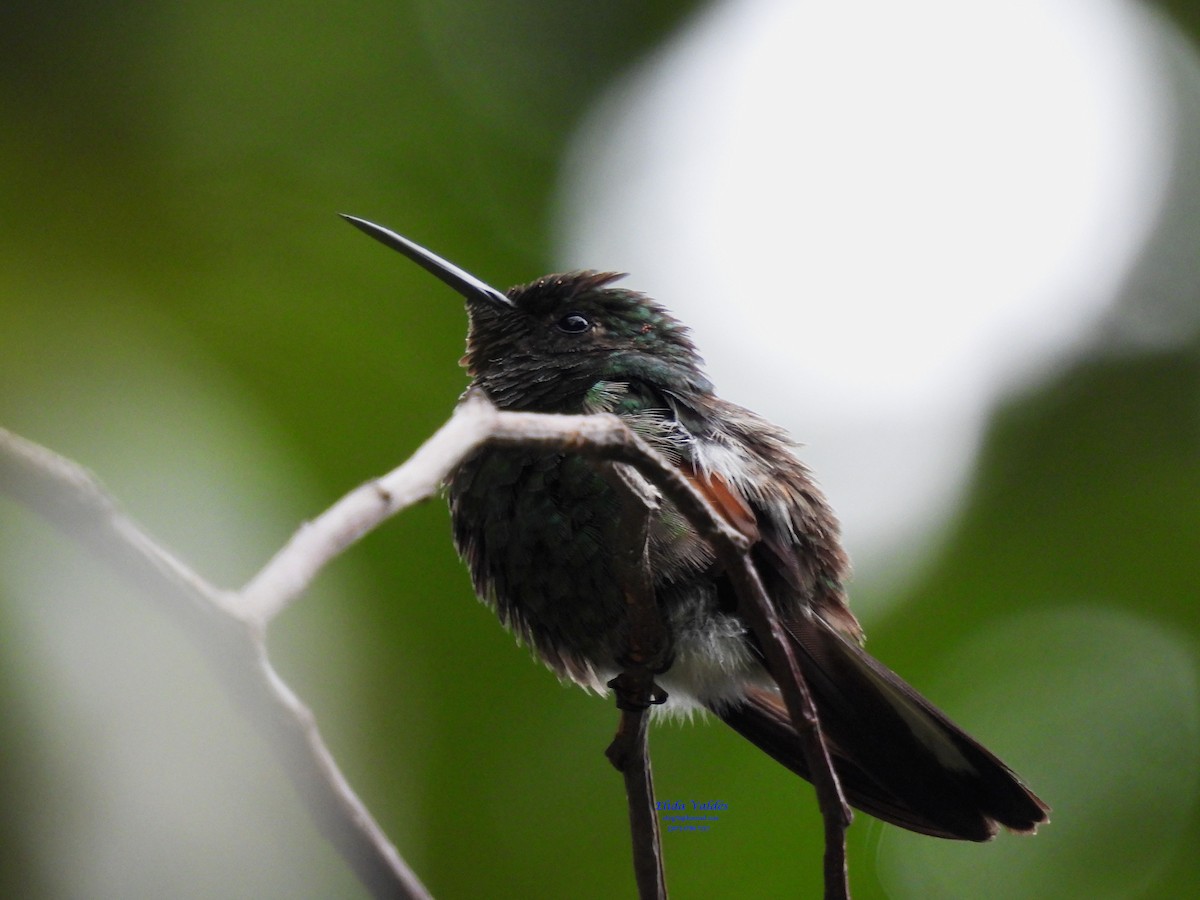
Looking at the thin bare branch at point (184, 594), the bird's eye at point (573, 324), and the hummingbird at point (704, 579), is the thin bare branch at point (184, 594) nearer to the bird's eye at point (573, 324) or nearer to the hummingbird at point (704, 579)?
the hummingbird at point (704, 579)

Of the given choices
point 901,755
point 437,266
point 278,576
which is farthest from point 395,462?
point 278,576

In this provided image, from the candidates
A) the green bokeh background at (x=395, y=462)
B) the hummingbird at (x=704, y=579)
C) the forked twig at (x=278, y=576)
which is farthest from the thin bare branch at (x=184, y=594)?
the green bokeh background at (x=395, y=462)

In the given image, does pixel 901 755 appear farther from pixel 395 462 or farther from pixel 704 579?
pixel 395 462

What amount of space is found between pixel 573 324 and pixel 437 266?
41 centimetres

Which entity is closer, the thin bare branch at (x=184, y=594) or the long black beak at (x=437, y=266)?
the thin bare branch at (x=184, y=594)

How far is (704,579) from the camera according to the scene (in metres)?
2.12

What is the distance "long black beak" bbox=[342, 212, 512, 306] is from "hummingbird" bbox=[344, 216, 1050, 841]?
0.03 feet

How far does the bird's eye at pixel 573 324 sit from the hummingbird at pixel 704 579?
74 mm

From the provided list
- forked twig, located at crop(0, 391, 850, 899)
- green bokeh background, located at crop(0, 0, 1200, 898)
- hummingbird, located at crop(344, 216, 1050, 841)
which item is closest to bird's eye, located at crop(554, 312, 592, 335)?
hummingbird, located at crop(344, 216, 1050, 841)

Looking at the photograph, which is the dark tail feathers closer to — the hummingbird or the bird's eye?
the hummingbird

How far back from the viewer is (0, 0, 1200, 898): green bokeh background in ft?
8.27

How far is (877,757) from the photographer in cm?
215

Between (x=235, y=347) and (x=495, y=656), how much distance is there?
3.84 ft

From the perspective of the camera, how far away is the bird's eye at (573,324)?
2665 millimetres
